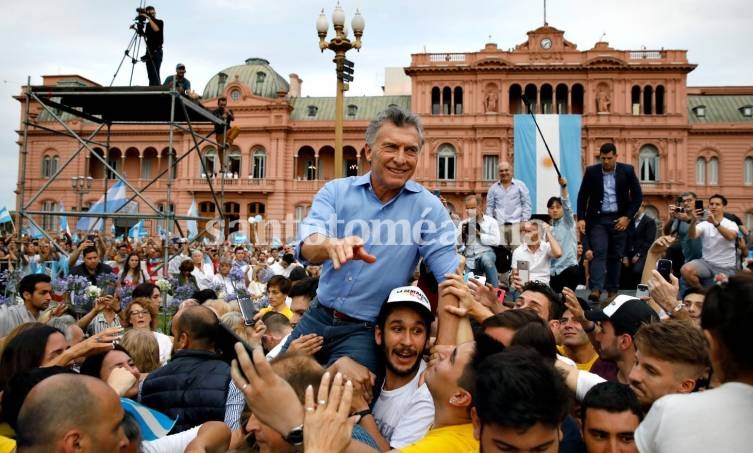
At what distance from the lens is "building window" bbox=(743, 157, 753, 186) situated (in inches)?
1625

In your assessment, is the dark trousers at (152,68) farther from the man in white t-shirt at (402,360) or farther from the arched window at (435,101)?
the arched window at (435,101)

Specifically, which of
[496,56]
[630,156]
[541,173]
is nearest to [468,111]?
[496,56]

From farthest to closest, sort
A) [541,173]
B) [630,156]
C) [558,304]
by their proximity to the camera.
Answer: [630,156] → [541,173] → [558,304]

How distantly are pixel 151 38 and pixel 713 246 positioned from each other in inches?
362

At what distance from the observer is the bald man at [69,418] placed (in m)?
2.35

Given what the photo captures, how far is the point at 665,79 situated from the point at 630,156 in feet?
19.1

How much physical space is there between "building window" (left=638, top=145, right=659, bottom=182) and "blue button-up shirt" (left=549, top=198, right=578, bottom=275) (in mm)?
35120

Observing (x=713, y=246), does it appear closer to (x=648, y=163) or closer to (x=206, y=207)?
(x=648, y=163)

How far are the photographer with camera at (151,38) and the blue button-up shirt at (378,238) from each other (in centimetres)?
736

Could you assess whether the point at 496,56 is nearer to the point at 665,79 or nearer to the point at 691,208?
the point at 665,79

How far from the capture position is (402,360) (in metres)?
3.40

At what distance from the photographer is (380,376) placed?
139 inches

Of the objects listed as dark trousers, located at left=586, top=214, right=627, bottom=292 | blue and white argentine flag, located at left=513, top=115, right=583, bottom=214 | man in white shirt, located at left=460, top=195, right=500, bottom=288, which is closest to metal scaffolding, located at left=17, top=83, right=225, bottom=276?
man in white shirt, located at left=460, top=195, right=500, bottom=288

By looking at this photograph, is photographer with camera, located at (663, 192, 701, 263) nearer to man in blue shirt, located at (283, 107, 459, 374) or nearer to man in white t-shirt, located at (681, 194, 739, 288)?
man in white t-shirt, located at (681, 194, 739, 288)
